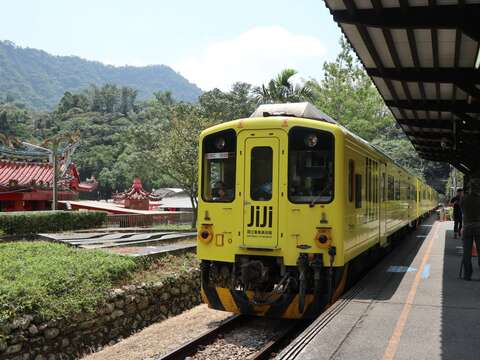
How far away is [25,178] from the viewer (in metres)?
27.4

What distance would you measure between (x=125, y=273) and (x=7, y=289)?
10.0 ft

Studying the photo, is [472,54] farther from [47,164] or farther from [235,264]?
[47,164]

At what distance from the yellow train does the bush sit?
13.3 metres

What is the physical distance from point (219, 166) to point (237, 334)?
276 centimetres

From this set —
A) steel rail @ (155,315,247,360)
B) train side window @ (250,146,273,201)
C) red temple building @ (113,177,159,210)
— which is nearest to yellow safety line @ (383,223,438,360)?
train side window @ (250,146,273,201)

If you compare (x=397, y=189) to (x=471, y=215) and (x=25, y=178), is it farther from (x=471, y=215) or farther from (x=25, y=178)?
(x=25, y=178)

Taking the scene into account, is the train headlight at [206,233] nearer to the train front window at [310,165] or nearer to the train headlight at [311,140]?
the train front window at [310,165]

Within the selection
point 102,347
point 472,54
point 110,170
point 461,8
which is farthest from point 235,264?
point 110,170

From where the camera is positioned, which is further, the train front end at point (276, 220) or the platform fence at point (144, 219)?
the platform fence at point (144, 219)

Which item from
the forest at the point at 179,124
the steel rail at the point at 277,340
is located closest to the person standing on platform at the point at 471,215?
the steel rail at the point at 277,340

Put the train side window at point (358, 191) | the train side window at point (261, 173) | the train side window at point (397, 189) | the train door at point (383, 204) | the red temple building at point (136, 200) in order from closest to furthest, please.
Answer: the train side window at point (261, 173)
the train side window at point (358, 191)
the train door at point (383, 204)
the train side window at point (397, 189)
the red temple building at point (136, 200)

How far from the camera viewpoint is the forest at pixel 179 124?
27.1 m

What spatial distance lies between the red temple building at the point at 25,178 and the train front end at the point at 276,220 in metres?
20.4

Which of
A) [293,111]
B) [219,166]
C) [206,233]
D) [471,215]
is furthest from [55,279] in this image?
[471,215]
